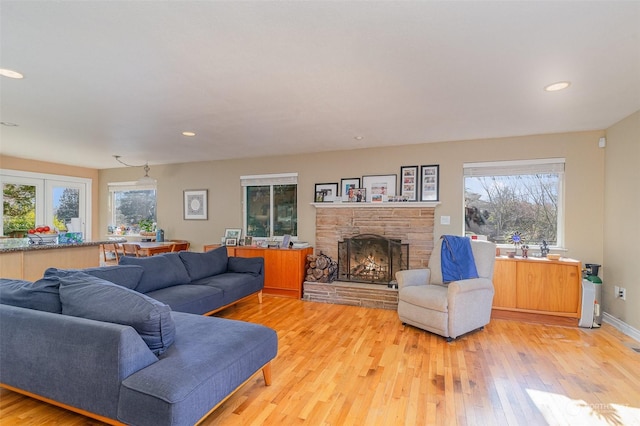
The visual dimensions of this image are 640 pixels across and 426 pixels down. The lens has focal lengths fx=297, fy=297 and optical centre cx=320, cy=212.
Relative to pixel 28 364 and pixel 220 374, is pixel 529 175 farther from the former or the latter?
pixel 28 364

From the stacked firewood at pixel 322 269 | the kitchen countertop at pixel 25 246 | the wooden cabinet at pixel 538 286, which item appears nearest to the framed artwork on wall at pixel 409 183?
the wooden cabinet at pixel 538 286

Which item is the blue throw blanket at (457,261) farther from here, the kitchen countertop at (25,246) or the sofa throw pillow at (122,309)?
the kitchen countertop at (25,246)

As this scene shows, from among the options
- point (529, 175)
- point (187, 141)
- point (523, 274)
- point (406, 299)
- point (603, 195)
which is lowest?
point (406, 299)

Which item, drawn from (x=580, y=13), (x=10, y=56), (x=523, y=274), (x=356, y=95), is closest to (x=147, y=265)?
(x=10, y=56)

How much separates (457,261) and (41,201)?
7.66 metres

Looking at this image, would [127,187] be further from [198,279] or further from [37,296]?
[37,296]

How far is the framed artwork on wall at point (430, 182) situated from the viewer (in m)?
4.36

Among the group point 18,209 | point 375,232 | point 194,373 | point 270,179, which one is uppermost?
point 270,179

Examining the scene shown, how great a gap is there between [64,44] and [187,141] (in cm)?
250

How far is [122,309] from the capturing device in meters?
1.64

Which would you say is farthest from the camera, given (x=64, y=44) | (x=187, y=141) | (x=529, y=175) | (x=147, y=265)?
(x=187, y=141)

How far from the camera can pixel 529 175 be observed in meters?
4.04

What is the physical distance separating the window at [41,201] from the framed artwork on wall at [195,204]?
186cm

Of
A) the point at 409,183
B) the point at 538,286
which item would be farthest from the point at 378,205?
the point at 538,286
